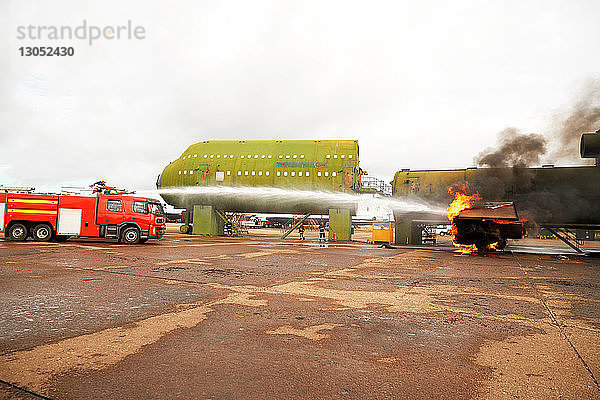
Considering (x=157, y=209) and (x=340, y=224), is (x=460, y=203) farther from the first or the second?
(x=157, y=209)

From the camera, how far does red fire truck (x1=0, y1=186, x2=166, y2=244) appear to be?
69.6 ft

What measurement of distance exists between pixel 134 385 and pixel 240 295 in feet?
14.1

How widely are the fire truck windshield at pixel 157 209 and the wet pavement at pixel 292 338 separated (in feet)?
43.4

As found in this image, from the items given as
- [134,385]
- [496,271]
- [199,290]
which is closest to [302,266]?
[199,290]

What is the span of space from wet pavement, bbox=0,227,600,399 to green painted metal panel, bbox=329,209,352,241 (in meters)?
18.3

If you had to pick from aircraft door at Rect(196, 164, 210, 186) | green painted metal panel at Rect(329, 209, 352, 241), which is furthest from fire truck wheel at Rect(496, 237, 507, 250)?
aircraft door at Rect(196, 164, 210, 186)

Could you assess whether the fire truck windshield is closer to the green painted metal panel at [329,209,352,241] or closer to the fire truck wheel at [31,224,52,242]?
the fire truck wheel at [31,224,52,242]

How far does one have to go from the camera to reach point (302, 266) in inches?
516

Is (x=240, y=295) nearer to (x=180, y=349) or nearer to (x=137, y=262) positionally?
(x=180, y=349)

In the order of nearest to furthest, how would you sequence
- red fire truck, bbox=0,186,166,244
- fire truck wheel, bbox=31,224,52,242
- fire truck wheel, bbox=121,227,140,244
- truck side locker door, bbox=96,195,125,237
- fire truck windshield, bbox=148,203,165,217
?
red fire truck, bbox=0,186,166,244 < fire truck wheel, bbox=31,224,52,242 < truck side locker door, bbox=96,195,125,237 < fire truck wheel, bbox=121,227,140,244 < fire truck windshield, bbox=148,203,165,217

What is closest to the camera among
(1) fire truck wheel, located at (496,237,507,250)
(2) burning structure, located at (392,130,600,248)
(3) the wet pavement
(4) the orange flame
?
(3) the wet pavement

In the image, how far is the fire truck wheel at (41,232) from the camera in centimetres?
2173

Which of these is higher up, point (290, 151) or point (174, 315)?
point (290, 151)

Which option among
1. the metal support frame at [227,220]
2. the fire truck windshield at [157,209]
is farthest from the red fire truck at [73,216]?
the metal support frame at [227,220]
